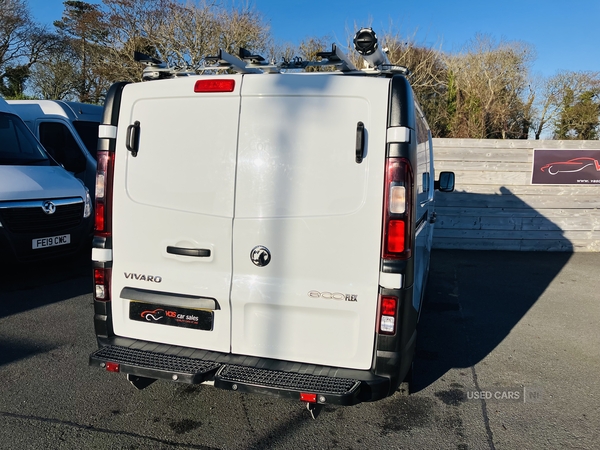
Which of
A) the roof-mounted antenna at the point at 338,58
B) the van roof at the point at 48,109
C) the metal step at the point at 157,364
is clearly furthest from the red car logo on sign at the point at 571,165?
the van roof at the point at 48,109

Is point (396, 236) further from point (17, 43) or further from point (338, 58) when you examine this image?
point (17, 43)

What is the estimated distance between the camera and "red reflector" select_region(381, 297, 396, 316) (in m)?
3.04

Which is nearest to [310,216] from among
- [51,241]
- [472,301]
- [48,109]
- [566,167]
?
[472,301]

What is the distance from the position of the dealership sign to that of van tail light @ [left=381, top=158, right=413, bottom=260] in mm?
8033

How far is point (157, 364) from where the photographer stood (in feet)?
10.6

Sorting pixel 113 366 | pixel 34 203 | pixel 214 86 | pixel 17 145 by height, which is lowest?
pixel 113 366

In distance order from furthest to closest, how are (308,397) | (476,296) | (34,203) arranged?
(476,296)
(34,203)
(308,397)

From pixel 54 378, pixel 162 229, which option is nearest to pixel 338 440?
pixel 162 229

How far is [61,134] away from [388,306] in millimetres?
8108

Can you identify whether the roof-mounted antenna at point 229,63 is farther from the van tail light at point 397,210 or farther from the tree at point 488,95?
the tree at point 488,95

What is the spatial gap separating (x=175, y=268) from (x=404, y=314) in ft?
4.87

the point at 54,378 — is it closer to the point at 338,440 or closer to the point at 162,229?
the point at 162,229

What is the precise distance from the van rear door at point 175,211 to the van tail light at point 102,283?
0.19 ft

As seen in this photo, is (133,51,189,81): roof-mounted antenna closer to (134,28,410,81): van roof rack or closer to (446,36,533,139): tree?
(134,28,410,81): van roof rack
